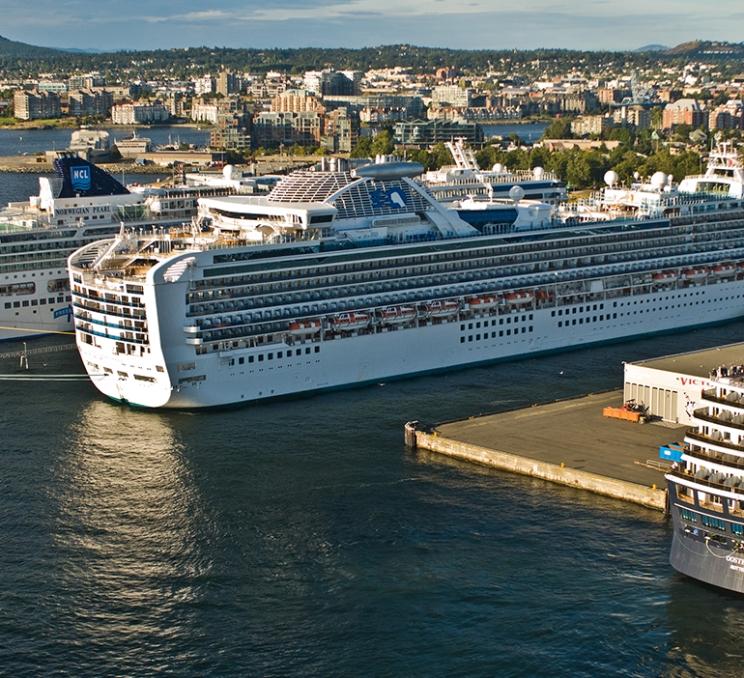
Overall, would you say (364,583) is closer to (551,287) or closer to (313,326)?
(313,326)

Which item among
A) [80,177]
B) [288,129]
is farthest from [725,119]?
[80,177]

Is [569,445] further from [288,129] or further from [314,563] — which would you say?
[288,129]

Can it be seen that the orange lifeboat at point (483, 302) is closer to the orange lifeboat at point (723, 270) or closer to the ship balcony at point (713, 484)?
the orange lifeboat at point (723, 270)

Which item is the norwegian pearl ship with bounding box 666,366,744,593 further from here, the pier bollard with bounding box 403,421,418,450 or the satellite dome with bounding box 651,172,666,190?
the satellite dome with bounding box 651,172,666,190

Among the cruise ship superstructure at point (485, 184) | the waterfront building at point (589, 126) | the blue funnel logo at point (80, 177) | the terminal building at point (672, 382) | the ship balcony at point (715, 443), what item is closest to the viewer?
the ship balcony at point (715, 443)

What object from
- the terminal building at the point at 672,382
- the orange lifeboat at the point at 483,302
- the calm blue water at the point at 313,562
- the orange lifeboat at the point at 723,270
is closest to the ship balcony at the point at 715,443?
the calm blue water at the point at 313,562

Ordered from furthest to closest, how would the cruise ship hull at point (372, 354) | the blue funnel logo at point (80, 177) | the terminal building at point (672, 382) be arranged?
1. the blue funnel logo at point (80, 177)
2. the cruise ship hull at point (372, 354)
3. the terminal building at point (672, 382)

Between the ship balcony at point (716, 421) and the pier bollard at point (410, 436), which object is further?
the pier bollard at point (410, 436)
